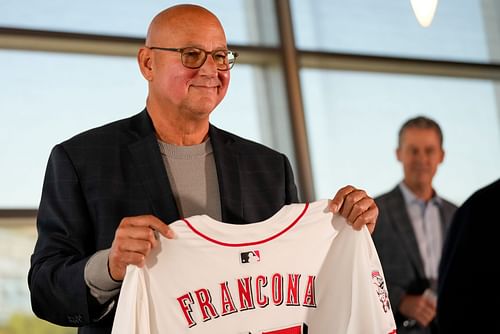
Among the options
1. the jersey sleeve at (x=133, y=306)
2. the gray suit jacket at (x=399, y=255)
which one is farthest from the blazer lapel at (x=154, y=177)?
the gray suit jacket at (x=399, y=255)

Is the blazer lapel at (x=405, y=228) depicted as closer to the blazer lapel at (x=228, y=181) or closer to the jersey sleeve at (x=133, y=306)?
the blazer lapel at (x=228, y=181)

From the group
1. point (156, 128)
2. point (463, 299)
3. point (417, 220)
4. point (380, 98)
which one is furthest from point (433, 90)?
point (156, 128)

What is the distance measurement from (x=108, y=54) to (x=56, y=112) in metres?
0.43

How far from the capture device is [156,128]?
2.70 m

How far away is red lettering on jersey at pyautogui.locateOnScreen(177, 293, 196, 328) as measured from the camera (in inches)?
95.8

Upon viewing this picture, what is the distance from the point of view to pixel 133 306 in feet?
7.69

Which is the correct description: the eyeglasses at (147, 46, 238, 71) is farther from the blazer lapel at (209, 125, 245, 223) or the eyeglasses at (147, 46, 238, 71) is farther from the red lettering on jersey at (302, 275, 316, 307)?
the red lettering on jersey at (302, 275, 316, 307)

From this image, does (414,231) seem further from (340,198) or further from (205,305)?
(205,305)

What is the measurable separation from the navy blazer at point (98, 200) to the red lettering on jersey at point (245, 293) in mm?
197

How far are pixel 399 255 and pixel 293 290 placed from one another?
2.25m

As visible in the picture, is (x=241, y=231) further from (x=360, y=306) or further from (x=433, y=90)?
(x=433, y=90)

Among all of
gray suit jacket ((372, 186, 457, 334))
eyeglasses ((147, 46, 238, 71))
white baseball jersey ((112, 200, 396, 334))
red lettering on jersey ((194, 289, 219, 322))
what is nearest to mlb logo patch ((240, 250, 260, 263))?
white baseball jersey ((112, 200, 396, 334))

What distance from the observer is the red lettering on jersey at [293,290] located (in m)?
2.54

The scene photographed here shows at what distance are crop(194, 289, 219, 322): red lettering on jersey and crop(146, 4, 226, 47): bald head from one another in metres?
Answer: 0.65
